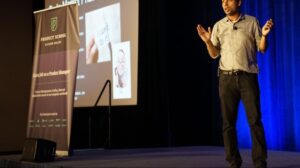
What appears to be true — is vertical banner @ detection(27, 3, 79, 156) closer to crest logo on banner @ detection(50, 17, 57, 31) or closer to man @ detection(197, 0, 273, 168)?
crest logo on banner @ detection(50, 17, 57, 31)

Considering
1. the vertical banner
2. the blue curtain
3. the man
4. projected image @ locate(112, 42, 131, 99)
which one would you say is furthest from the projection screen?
the man

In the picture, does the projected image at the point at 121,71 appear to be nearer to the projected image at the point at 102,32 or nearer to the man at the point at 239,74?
the projected image at the point at 102,32

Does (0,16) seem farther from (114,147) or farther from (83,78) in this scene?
(114,147)

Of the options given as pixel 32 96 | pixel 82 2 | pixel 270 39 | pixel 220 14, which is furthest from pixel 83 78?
pixel 270 39

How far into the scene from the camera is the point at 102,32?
6.70 metres

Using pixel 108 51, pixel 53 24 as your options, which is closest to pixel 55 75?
pixel 53 24

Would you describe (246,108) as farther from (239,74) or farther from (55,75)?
(55,75)

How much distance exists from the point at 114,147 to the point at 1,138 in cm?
210

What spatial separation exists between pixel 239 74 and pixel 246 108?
0.23 m

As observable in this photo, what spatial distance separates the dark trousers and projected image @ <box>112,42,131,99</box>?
3.04m

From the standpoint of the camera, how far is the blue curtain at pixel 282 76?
5.64 metres

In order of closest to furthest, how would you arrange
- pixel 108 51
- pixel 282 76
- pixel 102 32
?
pixel 282 76 → pixel 108 51 → pixel 102 32

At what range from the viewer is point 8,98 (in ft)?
27.4

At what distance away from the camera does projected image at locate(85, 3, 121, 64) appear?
6.54 meters
